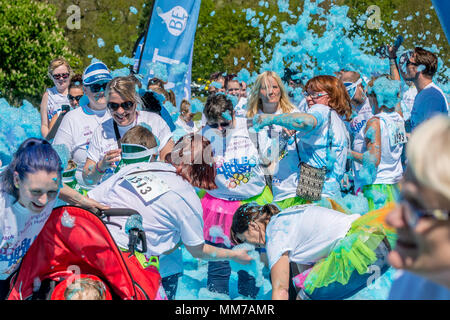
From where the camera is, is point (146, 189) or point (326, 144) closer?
point (146, 189)

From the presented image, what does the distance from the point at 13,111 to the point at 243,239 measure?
2578 millimetres

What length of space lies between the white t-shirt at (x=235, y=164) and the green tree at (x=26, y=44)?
10.8 meters

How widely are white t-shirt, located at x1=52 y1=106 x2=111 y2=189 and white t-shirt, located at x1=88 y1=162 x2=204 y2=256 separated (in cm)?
146

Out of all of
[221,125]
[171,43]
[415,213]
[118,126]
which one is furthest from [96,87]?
[415,213]

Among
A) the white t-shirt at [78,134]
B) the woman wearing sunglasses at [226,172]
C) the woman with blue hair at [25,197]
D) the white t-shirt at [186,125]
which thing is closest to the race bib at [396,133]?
the woman wearing sunglasses at [226,172]

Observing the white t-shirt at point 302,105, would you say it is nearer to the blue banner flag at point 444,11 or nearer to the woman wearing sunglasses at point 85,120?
the woman wearing sunglasses at point 85,120

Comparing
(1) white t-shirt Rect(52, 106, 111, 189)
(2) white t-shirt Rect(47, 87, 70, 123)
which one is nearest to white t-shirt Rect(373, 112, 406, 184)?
(1) white t-shirt Rect(52, 106, 111, 189)

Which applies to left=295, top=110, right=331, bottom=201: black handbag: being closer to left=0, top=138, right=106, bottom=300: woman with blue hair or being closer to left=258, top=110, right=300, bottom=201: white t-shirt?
left=258, top=110, right=300, bottom=201: white t-shirt

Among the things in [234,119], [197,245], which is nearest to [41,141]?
[197,245]

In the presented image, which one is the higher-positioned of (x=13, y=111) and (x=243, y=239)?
(x=13, y=111)

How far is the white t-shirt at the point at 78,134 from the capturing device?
4738 mm

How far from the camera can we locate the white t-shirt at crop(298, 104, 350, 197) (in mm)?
4070
